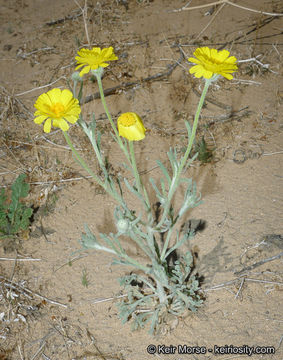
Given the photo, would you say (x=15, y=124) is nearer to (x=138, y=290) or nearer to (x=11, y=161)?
(x=11, y=161)

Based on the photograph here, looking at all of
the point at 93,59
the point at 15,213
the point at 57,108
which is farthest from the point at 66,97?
the point at 15,213

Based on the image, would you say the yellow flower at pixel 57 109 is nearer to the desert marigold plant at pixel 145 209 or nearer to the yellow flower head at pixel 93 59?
the desert marigold plant at pixel 145 209

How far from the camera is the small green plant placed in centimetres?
254

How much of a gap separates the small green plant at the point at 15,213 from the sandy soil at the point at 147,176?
99mm

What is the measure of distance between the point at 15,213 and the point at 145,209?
129 centimetres

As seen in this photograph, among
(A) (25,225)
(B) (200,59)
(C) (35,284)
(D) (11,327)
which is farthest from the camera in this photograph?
(A) (25,225)

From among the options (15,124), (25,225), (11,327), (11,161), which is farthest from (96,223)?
(15,124)

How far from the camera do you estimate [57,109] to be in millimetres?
1471

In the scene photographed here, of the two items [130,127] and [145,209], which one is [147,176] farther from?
[130,127]

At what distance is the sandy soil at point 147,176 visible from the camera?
2.03m

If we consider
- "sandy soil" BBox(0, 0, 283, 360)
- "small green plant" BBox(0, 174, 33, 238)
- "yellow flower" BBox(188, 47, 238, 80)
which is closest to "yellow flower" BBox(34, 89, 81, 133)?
"yellow flower" BBox(188, 47, 238, 80)

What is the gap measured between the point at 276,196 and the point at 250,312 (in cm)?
88

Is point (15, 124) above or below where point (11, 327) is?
above

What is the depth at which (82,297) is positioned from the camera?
7.37 feet
